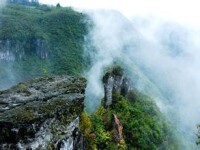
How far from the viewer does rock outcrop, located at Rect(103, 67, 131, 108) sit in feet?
123

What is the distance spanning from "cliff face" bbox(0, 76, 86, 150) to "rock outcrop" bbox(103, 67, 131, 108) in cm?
1591

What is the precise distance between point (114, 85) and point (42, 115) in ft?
73.0

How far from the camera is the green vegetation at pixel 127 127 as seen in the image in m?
31.4

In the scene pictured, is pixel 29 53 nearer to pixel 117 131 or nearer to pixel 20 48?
pixel 20 48

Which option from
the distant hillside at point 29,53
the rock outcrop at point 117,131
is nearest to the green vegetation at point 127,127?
the rock outcrop at point 117,131

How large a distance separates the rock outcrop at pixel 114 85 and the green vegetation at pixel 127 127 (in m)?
0.62

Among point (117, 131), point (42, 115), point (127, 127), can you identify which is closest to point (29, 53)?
point (127, 127)

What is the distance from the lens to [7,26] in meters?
192

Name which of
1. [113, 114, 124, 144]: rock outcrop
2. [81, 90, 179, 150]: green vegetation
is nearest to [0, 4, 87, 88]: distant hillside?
[81, 90, 179, 150]: green vegetation

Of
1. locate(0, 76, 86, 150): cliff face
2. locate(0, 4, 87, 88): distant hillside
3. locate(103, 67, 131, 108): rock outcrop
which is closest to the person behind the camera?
locate(0, 76, 86, 150): cliff face

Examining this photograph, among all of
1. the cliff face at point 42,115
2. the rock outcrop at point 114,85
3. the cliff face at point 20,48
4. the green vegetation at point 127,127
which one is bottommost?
the cliff face at point 20,48

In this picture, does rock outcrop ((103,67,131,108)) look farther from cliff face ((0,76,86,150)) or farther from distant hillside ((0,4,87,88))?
distant hillside ((0,4,87,88))

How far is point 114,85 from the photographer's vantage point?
38938 mm

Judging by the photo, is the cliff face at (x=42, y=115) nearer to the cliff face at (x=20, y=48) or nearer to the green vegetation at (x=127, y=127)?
the green vegetation at (x=127, y=127)
